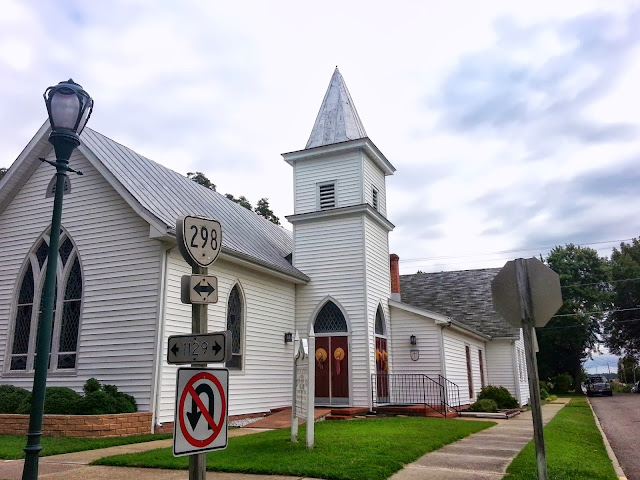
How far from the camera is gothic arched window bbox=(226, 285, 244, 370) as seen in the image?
53.8 ft

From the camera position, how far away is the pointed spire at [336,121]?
873 inches

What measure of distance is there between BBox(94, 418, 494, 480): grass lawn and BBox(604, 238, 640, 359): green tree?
52.8 m

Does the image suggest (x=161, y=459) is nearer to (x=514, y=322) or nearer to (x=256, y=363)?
(x=514, y=322)

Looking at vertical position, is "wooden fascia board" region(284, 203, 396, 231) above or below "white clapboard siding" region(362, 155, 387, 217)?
below

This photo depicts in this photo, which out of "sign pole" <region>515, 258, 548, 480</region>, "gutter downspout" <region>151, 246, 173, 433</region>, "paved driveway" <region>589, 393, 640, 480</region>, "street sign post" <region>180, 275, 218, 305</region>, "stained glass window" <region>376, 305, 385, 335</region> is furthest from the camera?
"stained glass window" <region>376, 305, 385, 335</region>

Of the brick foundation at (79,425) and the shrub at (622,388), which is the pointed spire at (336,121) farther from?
the shrub at (622,388)

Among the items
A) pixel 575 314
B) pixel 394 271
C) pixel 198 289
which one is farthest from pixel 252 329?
pixel 575 314

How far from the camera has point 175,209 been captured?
15930 mm

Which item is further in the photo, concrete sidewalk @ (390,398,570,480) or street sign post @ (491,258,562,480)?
concrete sidewalk @ (390,398,570,480)

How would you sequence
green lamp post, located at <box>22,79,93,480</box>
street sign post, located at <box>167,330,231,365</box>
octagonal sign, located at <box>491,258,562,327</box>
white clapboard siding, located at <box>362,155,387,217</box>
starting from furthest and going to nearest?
white clapboard siding, located at <box>362,155,387,217</box>
green lamp post, located at <box>22,79,93,480</box>
octagonal sign, located at <box>491,258,562,327</box>
street sign post, located at <box>167,330,231,365</box>

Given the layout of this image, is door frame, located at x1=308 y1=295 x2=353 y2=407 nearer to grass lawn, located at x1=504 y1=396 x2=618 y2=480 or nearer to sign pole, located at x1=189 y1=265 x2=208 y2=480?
grass lawn, located at x1=504 y1=396 x2=618 y2=480

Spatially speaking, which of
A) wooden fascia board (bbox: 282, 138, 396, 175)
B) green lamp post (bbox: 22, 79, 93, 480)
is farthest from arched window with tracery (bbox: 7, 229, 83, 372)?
wooden fascia board (bbox: 282, 138, 396, 175)

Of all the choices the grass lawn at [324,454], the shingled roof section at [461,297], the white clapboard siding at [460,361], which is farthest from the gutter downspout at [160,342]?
the shingled roof section at [461,297]

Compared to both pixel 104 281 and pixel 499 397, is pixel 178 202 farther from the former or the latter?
pixel 499 397
